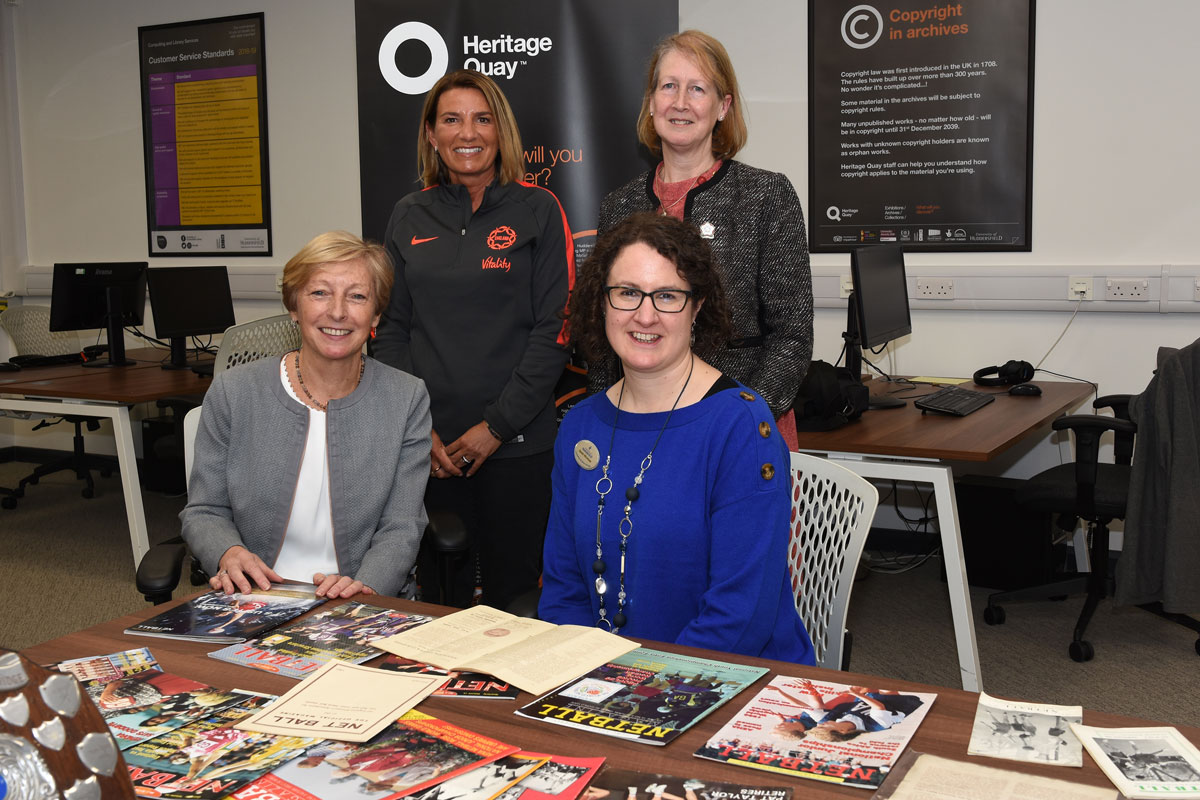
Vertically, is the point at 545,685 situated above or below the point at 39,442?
above

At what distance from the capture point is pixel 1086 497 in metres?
3.30

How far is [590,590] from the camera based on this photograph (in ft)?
5.61

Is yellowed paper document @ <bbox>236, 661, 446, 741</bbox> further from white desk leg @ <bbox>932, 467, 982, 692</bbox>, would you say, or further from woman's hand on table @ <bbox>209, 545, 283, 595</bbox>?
white desk leg @ <bbox>932, 467, 982, 692</bbox>

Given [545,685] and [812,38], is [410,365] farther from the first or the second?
[812,38]

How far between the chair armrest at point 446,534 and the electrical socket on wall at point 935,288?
8.68 feet

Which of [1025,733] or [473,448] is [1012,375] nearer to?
[473,448]

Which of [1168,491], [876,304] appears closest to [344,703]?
[1168,491]

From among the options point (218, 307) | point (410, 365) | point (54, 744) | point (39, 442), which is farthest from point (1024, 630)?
point (39, 442)

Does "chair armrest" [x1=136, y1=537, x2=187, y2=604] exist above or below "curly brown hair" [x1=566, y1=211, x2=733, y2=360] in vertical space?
below

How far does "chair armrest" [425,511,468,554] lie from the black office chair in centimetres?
212

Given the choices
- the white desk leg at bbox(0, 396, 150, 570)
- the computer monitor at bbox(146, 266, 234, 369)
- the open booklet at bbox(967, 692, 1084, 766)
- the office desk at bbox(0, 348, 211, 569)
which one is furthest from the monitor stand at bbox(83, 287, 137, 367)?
the open booklet at bbox(967, 692, 1084, 766)

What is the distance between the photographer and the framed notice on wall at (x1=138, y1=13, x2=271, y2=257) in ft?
18.0

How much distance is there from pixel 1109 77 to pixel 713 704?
11.5 ft

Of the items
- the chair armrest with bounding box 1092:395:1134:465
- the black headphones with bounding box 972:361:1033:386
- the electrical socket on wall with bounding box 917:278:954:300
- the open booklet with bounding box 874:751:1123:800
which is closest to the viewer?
the open booklet with bounding box 874:751:1123:800
